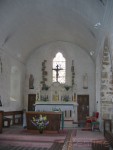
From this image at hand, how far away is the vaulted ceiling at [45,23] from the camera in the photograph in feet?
37.5

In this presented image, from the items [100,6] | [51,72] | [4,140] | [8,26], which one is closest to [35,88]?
[51,72]

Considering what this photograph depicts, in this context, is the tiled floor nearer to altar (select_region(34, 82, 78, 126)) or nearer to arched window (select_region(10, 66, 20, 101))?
altar (select_region(34, 82, 78, 126))

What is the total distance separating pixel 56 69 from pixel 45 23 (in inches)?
153

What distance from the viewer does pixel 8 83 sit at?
52.0ft

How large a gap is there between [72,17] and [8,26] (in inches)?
129

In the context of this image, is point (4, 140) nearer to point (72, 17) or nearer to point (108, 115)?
point (108, 115)

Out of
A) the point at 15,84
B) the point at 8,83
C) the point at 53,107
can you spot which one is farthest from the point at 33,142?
the point at 15,84

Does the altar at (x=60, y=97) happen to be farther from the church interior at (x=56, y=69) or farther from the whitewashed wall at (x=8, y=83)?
the whitewashed wall at (x=8, y=83)

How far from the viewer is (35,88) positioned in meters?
18.6

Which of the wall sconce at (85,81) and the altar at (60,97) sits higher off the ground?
the wall sconce at (85,81)

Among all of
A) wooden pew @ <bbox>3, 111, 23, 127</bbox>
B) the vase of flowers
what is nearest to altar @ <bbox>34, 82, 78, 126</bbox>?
wooden pew @ <bbox>3, 111, 23, 127</bbox>

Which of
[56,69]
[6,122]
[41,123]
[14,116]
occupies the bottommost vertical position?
[6,122]

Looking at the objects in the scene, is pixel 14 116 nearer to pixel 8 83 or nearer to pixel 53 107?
pixel 8 83

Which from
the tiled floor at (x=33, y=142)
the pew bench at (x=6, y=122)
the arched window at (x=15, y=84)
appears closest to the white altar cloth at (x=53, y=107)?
the pew bench at (x=6, y=122)
